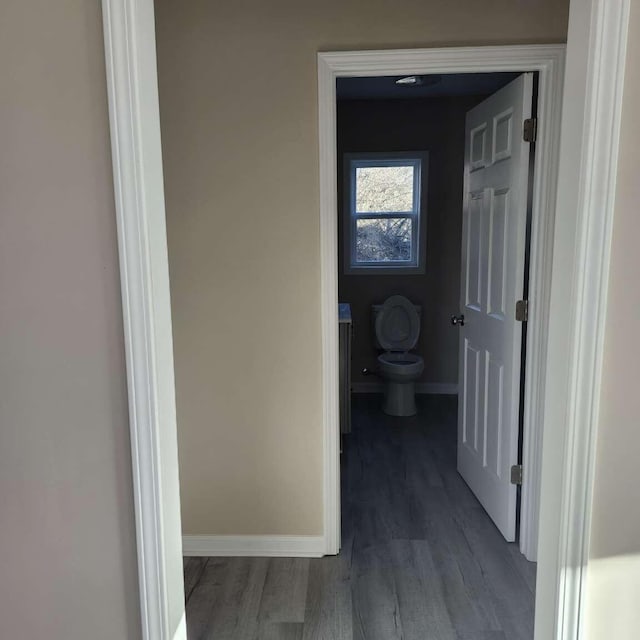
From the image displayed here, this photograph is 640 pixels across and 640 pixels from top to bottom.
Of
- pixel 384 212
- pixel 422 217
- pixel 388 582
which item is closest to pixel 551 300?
pixel 388 582

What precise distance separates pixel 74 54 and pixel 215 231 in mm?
1200

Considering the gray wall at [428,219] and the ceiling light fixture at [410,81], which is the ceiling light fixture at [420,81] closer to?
the ceiling light fixture at [410,81]

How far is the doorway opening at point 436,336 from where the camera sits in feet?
7.96

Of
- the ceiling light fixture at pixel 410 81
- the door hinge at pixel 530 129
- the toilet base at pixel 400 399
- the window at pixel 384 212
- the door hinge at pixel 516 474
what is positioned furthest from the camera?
the window at pixel 384 212

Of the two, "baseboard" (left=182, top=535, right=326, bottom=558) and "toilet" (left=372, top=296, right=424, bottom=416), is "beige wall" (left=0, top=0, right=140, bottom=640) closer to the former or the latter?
"baseboard" (left=182, top=535, right=326, bottom=558)

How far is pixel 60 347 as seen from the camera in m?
1.31

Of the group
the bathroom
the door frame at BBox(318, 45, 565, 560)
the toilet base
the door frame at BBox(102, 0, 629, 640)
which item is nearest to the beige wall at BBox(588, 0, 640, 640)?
the door frame at BBox(102, 0, 629, 640)

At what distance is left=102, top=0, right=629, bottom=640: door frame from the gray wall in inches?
143

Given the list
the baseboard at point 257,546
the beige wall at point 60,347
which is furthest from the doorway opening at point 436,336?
the beige wall at point 60,347

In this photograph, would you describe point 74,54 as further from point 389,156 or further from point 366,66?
point 389,156

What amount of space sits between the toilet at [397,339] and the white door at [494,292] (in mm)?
1283

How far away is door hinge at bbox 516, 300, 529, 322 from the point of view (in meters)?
2.45

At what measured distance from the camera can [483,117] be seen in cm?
284

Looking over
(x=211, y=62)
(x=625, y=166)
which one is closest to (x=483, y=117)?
(x=211, y=62)
